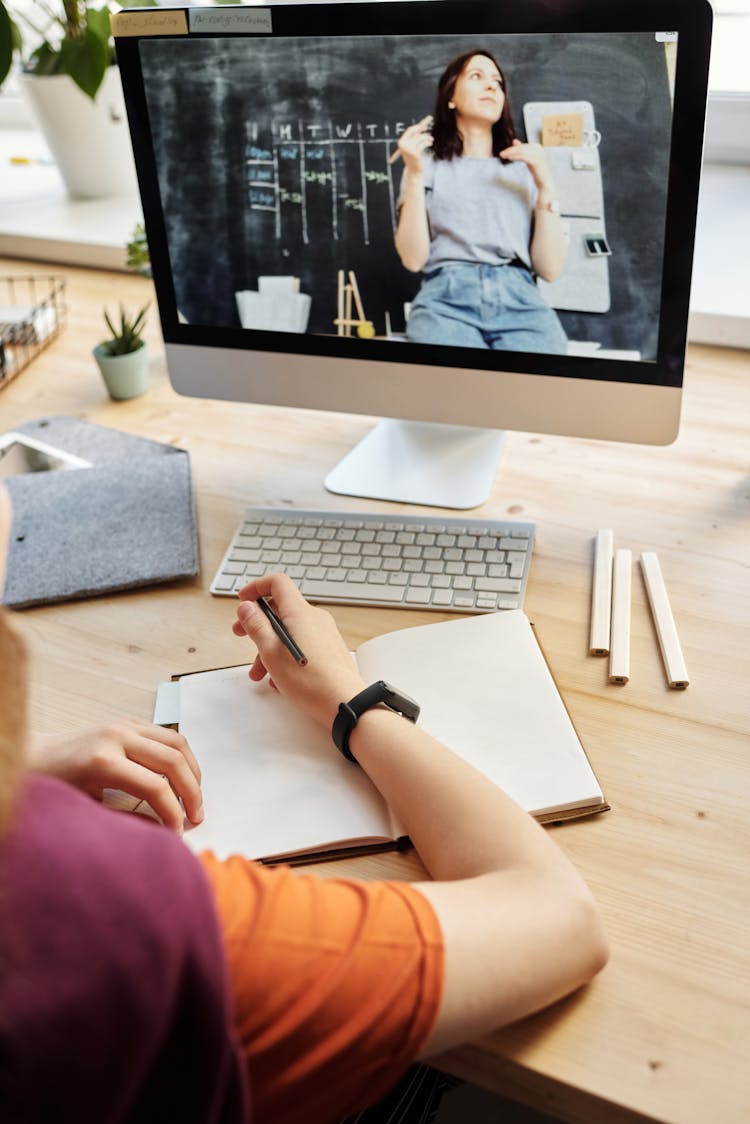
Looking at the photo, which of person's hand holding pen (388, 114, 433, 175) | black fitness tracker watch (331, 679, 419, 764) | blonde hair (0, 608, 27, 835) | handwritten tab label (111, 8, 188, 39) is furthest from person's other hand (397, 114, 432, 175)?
blonde hair (0, 608, 27, 835)

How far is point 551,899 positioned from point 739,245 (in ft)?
3.85

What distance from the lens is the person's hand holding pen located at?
98cm

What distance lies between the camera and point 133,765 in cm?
77

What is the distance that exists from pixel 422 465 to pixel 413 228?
28cm

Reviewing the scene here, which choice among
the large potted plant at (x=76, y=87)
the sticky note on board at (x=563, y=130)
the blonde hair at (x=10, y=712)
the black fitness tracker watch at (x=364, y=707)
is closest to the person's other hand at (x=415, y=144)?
the sticky note on board at (x=563, y=130)

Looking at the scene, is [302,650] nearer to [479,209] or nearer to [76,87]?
[479,209]

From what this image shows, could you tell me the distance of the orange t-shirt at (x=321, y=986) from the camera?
0.55 m

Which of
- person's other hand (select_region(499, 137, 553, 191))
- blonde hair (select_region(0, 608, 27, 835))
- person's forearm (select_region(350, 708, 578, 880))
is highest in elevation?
person's other hand (select_region(499, 137, 553, 191))

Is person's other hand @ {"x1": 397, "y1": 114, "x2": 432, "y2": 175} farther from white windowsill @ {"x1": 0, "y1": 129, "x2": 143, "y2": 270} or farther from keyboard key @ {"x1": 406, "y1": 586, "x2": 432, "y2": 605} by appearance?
white windowsill @ {"x1": 0, "y1": 129, "x2": 143, "y2": 270}

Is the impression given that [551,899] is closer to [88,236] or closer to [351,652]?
[351,652]

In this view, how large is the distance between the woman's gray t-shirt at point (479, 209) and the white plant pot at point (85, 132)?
0.90m

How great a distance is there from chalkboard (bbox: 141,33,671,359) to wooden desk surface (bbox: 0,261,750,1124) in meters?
0.21

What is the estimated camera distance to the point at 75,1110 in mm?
463

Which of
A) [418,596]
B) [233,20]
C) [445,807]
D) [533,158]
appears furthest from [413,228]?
[445,807]
